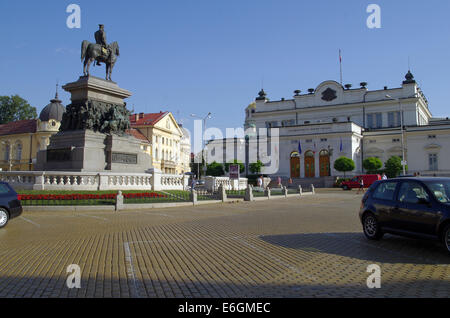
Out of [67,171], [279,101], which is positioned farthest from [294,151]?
[67,171]

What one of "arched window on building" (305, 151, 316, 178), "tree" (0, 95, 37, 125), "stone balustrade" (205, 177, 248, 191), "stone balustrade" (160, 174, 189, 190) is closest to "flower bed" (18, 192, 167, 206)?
"stone balustrade" (160, 174, 189, 190)

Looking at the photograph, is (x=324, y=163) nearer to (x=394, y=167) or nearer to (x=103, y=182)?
(x=394, y=167)

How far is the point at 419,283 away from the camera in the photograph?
5719 millimetres

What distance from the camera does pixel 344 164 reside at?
56062 millimetres

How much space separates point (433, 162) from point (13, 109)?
92.3 m

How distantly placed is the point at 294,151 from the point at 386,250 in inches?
2308

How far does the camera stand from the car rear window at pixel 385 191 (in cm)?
912

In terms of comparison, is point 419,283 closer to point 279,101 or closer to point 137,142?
point 137,142

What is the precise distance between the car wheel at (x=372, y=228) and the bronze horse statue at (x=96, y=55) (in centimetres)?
2071

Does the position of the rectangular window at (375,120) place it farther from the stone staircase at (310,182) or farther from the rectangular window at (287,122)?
the stone staircase at (310,182)

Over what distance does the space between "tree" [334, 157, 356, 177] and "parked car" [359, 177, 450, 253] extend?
158 feet

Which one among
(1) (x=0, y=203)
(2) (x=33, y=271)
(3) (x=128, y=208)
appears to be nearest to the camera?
(2) (x=33, y=271)
